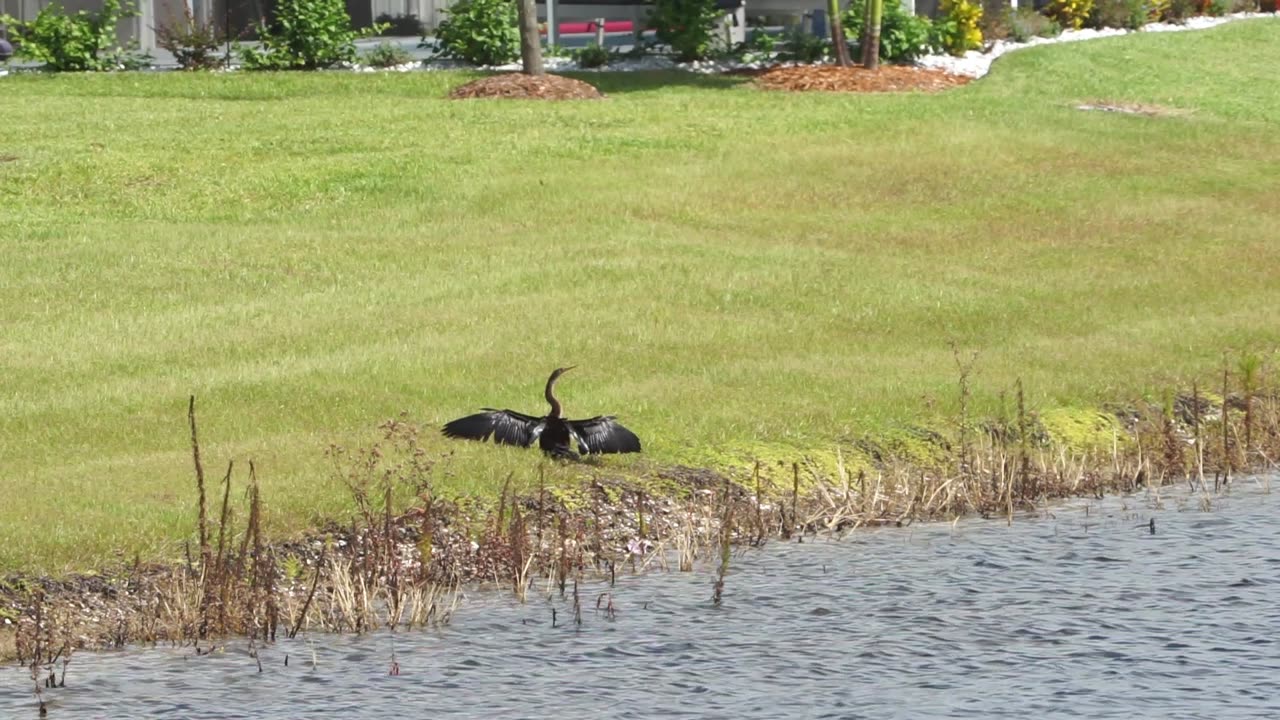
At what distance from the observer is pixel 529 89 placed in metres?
30.4

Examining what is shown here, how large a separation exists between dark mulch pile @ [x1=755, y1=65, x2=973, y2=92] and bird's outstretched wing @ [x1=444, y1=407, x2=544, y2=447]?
1885cm

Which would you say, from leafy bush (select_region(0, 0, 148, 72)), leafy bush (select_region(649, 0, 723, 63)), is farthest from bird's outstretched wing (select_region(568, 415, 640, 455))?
leafy bush (select_region(0, 0, 148, 72))

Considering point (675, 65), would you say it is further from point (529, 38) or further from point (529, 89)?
point (529, 89)

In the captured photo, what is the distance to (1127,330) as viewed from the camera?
17719mm

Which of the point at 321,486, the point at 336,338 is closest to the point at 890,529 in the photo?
the point at 321,486

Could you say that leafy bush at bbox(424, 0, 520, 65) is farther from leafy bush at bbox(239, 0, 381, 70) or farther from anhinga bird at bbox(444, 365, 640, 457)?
anhinga bird at bbox(444, 365, 640, 457)

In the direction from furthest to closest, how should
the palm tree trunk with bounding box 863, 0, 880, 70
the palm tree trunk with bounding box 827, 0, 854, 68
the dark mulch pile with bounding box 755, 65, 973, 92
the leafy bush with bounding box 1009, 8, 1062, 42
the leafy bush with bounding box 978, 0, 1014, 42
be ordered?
the leafy bush with bounding box 1009, 8, 1062, 42 → the leafy bush with bounding box 978, 0, 1014, 42 → the palm tree trunk with bounding box 827, 0, 854, 68 → the palm tree trunk with bounding box 863, 0, 880, 70 → the dark mulch pile with bounding box 755, 65, 973, 92

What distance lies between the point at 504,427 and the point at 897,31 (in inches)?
883

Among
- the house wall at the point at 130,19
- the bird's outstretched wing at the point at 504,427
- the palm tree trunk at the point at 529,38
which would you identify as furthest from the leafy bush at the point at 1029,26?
the bird's outstretched wing at the point at 504,427

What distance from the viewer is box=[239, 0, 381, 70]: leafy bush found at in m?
34.6

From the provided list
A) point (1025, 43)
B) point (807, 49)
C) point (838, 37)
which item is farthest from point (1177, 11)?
point (838, 37)

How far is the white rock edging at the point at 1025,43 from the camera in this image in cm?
3438

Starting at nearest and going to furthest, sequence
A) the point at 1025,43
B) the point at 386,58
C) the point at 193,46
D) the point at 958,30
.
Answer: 1. the point at 386,58
2. the point at 193,46
3. the point at 958,30
4. the point at 1025,43

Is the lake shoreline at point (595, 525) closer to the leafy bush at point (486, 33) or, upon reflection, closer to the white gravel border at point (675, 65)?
the white gravel border at point (675, 65)
